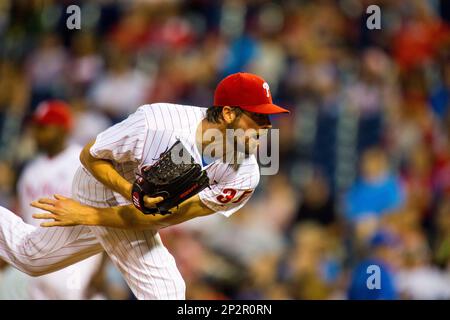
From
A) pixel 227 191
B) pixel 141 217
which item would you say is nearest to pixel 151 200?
pixel 141 217

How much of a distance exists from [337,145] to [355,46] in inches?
35.3

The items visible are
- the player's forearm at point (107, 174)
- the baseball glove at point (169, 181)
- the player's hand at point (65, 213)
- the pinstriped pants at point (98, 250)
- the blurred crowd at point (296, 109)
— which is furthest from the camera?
the blurred crowd at point (296, 109)

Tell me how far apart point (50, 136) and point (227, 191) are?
1.79m

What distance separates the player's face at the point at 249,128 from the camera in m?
3.80

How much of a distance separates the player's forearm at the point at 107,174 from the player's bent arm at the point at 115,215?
0.34ft

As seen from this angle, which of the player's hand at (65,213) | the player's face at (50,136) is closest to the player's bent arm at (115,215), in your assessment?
the player's hand at (65,213)

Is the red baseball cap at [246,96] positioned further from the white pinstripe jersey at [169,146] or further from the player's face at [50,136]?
the player's face at [50,136]

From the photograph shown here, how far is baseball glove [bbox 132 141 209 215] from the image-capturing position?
3633 millimetres

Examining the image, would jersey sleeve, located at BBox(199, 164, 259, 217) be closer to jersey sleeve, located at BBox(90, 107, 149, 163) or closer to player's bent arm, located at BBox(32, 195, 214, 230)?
player's bent arm, located at BBox(32, 195, 214, 230)

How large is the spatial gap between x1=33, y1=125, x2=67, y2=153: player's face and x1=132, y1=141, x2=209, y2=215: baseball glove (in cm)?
171

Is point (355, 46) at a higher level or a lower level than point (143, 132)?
higher
